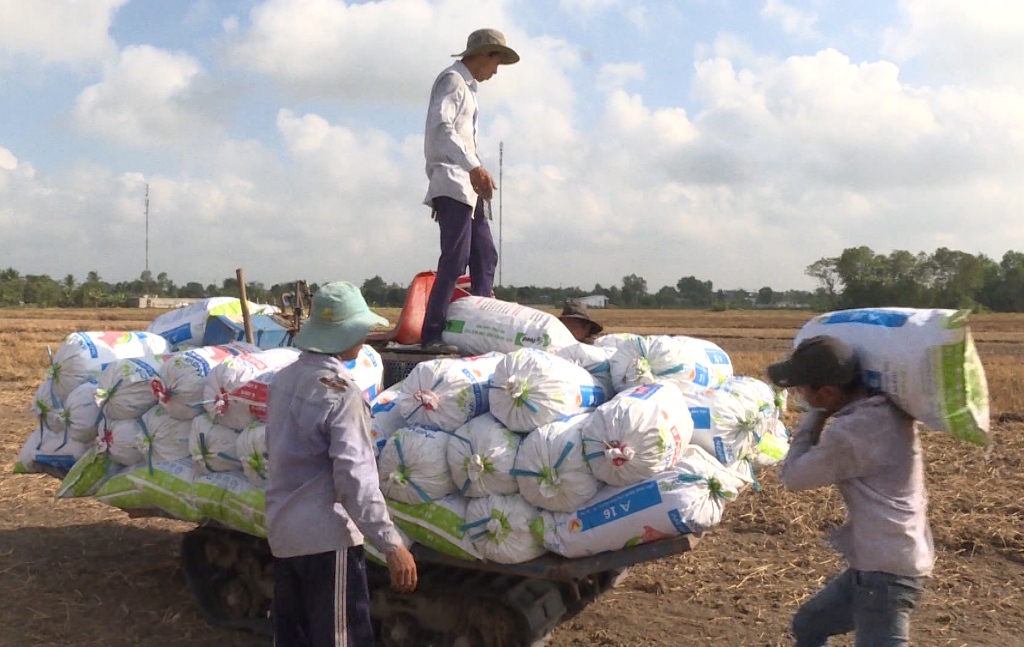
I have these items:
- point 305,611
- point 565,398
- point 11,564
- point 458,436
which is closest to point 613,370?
point 565,398

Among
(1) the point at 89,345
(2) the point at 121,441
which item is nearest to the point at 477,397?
(2) the point at 121,441

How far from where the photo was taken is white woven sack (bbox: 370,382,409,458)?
3904 millimetres

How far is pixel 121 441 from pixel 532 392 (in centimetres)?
232

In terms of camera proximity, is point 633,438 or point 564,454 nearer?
point 633,438

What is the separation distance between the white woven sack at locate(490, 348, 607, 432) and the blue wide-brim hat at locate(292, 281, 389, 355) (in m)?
0.71

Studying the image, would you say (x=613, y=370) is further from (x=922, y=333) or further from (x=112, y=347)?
(x=112, y=347)

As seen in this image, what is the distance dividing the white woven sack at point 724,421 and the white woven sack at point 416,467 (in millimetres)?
1038

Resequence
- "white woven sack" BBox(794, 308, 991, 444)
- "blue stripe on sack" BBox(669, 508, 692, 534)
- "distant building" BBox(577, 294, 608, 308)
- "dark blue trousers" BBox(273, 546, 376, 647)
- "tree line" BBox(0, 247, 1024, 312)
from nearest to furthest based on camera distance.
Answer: "white woven sack" BBox(794, 308, 991, 444) → "dark blue trousers" BBox(273, 546, 376, 647) → "blue stripe on sack" BBox(669, 508, 692, 534) → "distant building" BBox(577, 294, 608, 308) → "tree line" BBox(0, 247, 1024, 312)

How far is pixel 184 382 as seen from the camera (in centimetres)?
441

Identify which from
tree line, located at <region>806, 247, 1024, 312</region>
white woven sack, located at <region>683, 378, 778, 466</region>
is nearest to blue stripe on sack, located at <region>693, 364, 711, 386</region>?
white woven sack, located at <region>683, 378, 778, 466</region>

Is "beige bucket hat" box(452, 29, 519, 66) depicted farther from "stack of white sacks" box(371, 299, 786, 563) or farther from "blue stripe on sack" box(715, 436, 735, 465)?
"blue stripe on sack" box(715, 436, 735, 465)

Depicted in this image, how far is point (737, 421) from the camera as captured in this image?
3750 millimetres

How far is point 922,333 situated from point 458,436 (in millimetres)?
1819

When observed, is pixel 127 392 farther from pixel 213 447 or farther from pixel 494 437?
pixel 494 437
